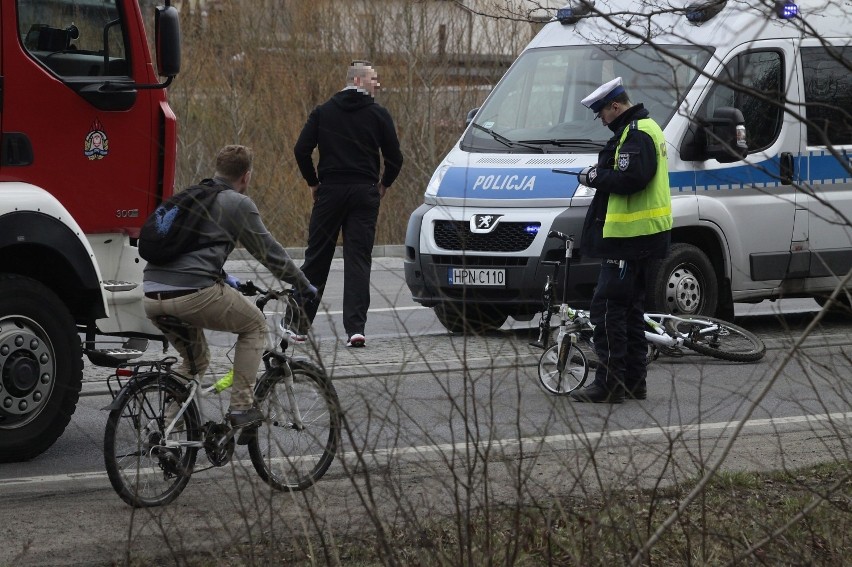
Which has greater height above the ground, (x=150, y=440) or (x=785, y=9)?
(x=785, y=9)

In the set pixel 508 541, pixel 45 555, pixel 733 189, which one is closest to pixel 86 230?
pixel 45 555

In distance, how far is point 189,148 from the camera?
21.5m

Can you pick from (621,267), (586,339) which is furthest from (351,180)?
(621,267)

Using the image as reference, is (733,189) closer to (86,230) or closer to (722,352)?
(722,352)

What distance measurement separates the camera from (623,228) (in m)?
8.08

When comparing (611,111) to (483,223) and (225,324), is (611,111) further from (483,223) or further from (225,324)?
(225,324)

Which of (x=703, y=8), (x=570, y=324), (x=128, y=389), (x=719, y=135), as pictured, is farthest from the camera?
(x=719, y=135)

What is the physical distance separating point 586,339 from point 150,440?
3.42 meters

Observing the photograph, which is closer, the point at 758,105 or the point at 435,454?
the point at 435,454

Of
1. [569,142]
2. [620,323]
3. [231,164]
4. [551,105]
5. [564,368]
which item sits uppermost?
[231,164]

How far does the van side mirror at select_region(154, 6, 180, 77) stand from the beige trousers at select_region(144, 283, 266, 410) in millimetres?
1816

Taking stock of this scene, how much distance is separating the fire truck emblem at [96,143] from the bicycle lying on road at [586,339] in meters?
2.66

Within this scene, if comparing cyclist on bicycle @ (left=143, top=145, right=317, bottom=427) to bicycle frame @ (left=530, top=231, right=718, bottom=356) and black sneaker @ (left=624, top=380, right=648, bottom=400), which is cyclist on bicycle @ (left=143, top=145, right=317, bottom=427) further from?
black sneaker @ (left=624, top=380, right=648, bottom=400)

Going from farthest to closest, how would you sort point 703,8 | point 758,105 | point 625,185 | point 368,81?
1. point 758,105
2. point 368,81
3. point 625,185
4. point 703,8
